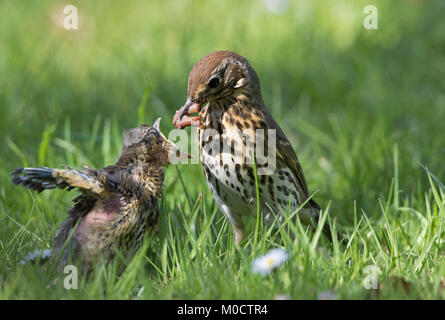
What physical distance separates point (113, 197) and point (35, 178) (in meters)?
0.46

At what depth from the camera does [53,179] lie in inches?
137

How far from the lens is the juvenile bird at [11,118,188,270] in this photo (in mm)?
3502

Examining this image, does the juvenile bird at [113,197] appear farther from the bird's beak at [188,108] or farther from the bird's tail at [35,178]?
the bird's beak at [188,108]

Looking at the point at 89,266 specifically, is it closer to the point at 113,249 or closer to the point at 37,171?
the point at 113,249

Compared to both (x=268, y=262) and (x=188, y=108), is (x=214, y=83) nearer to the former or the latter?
(x=188, y=108)

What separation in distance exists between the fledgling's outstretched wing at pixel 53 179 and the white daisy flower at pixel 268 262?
34.8 inches

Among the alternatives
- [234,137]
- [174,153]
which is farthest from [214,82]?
[174,153]

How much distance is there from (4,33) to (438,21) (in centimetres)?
556

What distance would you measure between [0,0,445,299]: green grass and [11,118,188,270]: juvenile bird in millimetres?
144

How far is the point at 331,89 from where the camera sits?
766 centimetres

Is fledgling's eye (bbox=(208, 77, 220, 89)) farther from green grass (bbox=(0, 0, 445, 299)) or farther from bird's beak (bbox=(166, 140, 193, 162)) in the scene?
green grass (bbox=(0, 0, 445, 299))

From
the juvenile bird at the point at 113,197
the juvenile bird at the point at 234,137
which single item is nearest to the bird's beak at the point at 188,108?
the juvenile bird at the point at 234,137

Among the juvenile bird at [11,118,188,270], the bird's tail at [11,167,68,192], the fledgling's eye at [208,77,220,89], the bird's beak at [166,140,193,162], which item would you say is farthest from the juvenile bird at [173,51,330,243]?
the bird's tail at [11,167,68,192]
